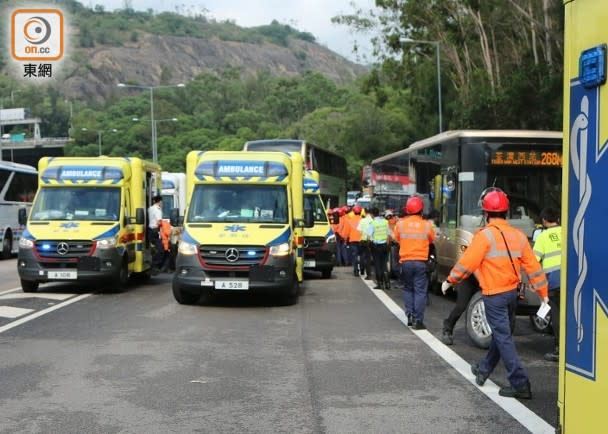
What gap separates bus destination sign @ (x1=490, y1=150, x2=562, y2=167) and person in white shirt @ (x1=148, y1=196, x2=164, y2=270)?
820 cm

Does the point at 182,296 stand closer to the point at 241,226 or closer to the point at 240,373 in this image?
the point at 241,226

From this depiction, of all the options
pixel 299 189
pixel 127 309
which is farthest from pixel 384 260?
pixel 127 309

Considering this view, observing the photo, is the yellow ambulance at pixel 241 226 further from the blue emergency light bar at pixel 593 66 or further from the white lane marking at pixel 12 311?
the blue emergency light bar at pixel 593 66

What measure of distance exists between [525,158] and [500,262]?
7492 mm

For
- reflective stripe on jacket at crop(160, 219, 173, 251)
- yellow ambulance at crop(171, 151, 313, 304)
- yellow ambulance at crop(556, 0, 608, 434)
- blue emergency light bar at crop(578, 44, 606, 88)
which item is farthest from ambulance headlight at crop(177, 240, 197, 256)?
blue emergency light bar at crop(578, 44, 606, 88)

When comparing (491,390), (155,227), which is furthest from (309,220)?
(491,390)

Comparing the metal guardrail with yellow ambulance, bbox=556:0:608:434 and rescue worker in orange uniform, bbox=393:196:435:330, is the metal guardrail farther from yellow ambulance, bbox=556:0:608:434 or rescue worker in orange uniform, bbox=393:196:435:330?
yellow ambulance, bbox=556:0:608:434

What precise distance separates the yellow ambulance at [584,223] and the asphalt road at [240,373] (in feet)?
7.87

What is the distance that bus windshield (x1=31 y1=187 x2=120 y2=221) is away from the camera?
57.2 feet

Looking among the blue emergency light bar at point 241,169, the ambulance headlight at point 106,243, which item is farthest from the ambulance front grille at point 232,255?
the ambulance headlight at point 106,243

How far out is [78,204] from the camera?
17.6m

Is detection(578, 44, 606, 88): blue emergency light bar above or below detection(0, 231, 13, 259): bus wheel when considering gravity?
above

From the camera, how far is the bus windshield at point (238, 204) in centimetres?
1557

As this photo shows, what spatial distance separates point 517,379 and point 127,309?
8231mm
